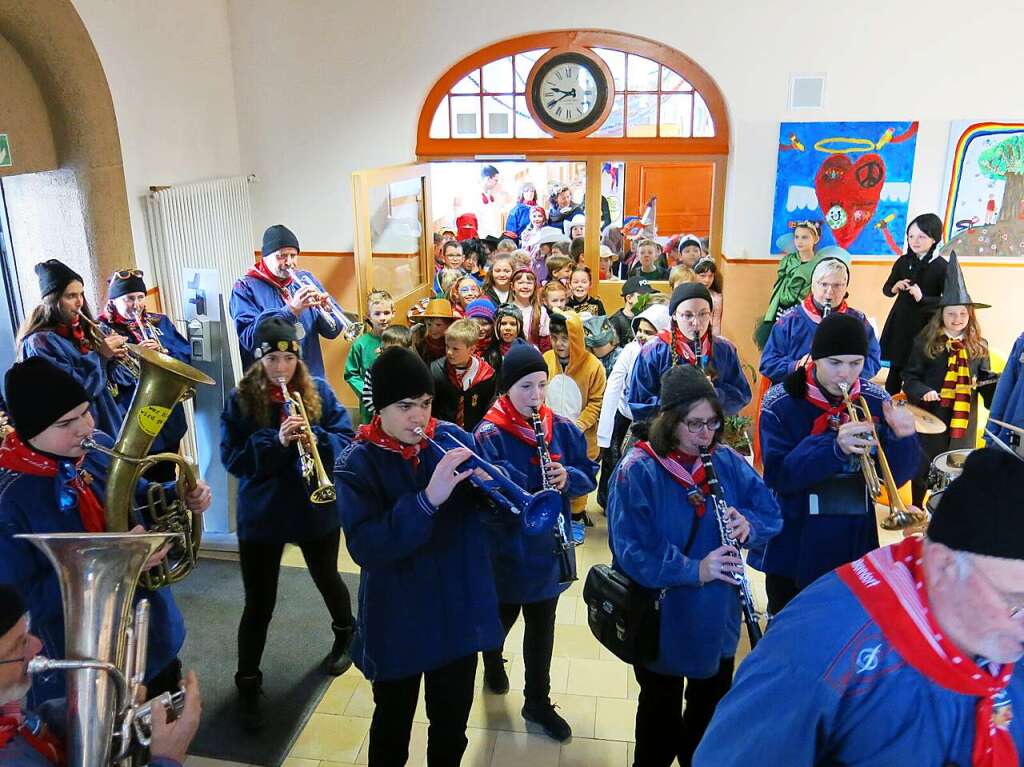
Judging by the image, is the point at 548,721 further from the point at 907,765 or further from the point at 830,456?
the point at 907,765

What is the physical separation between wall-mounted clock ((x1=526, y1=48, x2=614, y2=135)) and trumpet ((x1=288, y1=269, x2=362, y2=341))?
9.22ft

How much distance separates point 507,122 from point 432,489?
5.15 m

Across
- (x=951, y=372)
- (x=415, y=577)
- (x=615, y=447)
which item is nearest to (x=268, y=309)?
(x=615, y=447)

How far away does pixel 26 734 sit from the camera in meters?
1.56

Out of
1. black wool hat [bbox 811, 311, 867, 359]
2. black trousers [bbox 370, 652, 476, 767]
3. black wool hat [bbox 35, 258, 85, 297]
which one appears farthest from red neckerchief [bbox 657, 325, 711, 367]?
black wool hat [bbox 35, 258, 85, 297]

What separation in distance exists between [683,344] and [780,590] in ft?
4.64

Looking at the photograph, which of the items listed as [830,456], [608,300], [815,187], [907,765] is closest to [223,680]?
[830,456]

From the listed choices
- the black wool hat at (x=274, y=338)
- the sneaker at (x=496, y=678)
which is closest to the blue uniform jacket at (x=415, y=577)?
the black wool hat at (x=274, y=338)

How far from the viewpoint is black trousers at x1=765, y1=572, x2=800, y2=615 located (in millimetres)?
3014

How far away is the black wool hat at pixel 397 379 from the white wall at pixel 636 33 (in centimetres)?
470

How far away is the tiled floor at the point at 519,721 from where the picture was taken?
3076 mm

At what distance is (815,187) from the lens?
6.35 meters

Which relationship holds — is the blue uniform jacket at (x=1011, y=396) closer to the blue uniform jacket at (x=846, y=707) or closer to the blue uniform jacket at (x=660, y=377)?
the blue uniform jacket at (x=660, y=377)

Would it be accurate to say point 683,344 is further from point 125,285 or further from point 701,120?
point 701,120
